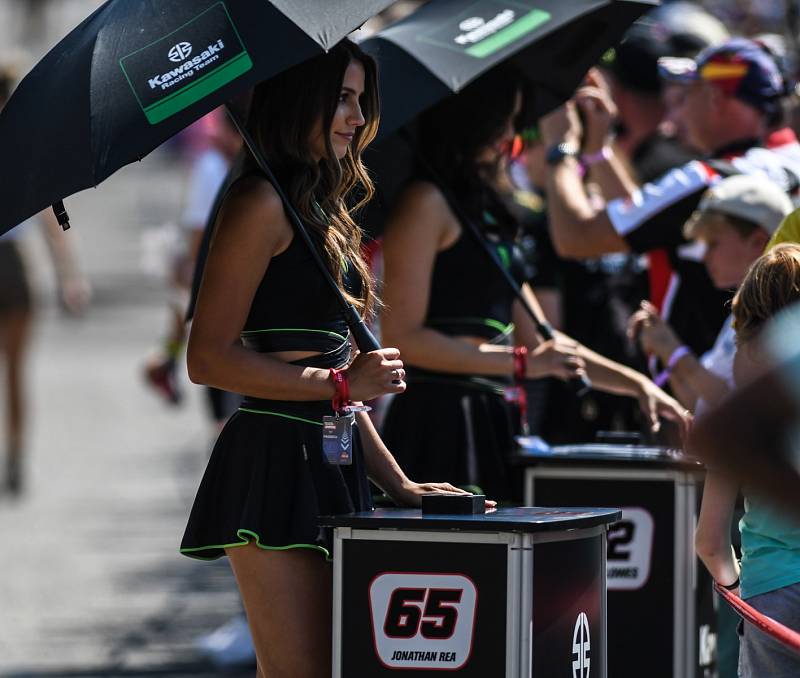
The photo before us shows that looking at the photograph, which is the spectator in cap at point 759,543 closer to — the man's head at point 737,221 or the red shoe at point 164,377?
the man's head at point 737,221

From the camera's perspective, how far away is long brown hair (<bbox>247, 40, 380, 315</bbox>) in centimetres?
358

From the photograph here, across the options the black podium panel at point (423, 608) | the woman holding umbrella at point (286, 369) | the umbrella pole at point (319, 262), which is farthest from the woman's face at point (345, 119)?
the black podium panel at point (423, 608)

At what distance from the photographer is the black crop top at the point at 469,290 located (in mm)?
4703

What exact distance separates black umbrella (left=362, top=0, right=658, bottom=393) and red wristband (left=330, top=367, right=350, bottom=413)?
1.16 m

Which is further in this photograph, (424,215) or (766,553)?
(424,215)

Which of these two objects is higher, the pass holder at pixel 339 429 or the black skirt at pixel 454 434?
the pass holder at pixel 339 429

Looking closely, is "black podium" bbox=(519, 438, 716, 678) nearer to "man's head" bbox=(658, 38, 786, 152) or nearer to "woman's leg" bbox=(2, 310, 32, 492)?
"man's head" bbox=(658, 38, 786, 152)

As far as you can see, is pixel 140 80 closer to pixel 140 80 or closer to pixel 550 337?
pixel 140 80

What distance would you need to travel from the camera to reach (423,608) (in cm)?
333

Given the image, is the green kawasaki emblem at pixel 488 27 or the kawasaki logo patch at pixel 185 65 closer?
the kawasaki logo patch at pixel 185 65

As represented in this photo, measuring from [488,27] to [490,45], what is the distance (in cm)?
10

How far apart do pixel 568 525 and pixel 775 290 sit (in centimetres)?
61

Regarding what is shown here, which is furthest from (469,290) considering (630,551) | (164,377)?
(164,377)

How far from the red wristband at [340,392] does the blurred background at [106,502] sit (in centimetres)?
80
